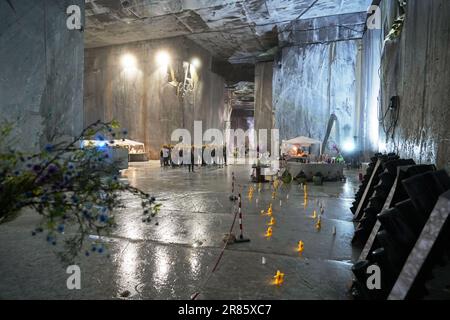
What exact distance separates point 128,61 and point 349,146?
16.8 metres

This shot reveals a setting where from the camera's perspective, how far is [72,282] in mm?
2846

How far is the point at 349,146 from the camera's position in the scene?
17375 mm

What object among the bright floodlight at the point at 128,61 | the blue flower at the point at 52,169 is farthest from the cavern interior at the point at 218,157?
the bright floodlight at the point at 128,61

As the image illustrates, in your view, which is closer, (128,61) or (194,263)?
(194,263)

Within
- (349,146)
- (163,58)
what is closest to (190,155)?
(163,58)

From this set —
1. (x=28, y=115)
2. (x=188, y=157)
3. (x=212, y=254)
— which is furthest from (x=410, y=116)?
(x=188, y=157)

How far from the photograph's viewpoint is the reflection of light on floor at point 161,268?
288 centimetres

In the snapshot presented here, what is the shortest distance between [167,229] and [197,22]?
641 inches

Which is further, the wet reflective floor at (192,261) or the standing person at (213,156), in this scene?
the standing person at (213,156)

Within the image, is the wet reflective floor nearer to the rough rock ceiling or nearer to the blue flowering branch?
the blue flowering branch

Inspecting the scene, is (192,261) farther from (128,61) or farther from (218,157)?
(128,61)

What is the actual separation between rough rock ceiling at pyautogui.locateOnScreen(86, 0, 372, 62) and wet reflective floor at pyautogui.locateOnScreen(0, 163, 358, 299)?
13690 mm

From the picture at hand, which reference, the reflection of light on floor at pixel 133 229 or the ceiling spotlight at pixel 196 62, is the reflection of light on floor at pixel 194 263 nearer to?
the reflection of light on floor at pixel 133 229

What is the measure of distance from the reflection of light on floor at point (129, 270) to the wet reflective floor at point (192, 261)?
10 mm
